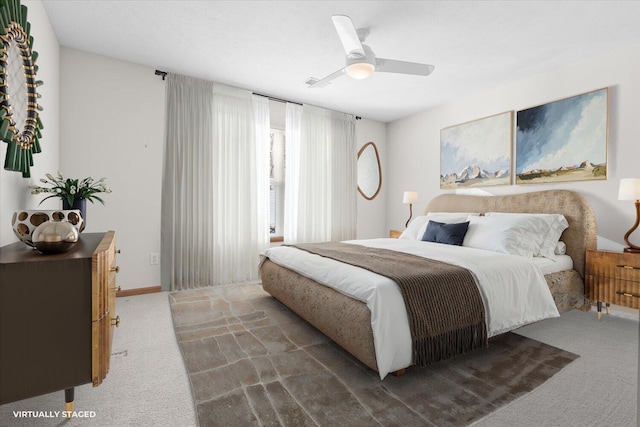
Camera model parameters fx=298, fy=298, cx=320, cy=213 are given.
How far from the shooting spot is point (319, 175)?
4895mm

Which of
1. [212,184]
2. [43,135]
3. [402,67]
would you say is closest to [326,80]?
[402,67]

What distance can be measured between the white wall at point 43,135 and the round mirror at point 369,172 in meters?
4.19

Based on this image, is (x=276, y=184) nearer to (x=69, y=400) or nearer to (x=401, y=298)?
(x=401, y=298)

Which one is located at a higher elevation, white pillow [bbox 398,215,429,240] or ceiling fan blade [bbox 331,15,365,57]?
ceiling fan blade [bbox 331,15,365,57]

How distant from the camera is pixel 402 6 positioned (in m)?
2.38

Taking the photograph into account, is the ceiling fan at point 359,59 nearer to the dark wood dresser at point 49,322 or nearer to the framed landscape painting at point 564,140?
the framed landscape painting at point 564,140

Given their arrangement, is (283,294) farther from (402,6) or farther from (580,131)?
(580,131)

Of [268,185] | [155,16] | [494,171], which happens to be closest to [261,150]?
[268,185]

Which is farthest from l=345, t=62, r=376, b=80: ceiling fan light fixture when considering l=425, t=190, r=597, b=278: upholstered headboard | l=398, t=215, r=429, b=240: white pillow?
l=425, t=190, r=597, b=278: upholstered headboard

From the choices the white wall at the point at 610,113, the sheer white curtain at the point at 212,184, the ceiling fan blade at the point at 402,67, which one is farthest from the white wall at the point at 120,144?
the white wall at the point at 610,113

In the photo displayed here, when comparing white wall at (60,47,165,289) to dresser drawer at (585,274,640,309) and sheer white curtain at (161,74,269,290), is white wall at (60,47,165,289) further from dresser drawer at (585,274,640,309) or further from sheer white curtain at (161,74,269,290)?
dresser drawer at (585,274,640,309)

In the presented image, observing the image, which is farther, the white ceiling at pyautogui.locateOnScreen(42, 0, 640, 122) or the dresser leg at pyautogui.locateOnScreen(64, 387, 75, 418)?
the white ceiling at pyautogui.locateOnScreen(42, 0, 640, 122)

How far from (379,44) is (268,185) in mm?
2346

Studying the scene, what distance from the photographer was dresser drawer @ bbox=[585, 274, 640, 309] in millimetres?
2590
